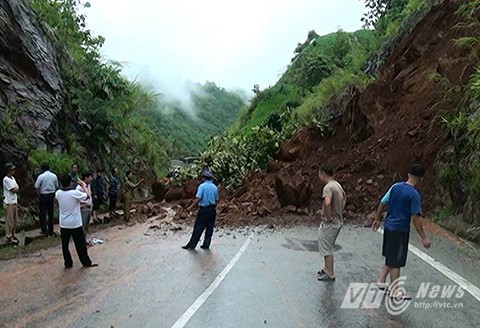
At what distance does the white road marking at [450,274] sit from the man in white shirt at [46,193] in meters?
9.16

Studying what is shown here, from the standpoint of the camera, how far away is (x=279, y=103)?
43.0 meters

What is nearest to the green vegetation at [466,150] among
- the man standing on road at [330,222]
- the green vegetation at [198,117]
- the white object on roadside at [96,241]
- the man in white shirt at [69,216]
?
the man standing on road at [330,222]

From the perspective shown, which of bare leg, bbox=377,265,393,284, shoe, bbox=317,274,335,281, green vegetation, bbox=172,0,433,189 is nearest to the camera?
bare leg, bbox=377,265,393,284

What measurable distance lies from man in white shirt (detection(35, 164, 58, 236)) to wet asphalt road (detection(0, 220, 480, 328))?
7.83 feet

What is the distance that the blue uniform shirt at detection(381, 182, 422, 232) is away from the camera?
662cm

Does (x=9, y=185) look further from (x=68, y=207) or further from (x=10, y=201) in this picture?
(x=68, y=207)

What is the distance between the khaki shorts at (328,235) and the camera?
7.70 m

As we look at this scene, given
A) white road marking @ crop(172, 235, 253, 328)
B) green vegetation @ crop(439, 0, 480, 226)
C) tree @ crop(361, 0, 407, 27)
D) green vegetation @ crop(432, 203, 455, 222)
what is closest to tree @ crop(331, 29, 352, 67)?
tree @ crop(361, 0, 407, 27)

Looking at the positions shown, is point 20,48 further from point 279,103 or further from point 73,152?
point 279,103

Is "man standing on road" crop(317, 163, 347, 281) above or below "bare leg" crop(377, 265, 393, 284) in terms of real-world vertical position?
above

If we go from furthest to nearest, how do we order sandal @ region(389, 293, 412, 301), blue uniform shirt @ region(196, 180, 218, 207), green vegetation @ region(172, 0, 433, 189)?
green vegetation @ region(172, 0, 433, 189)
blue uniform shirt @ region(196, 180, 218, 207)
sandal @ region(389, 293, 412, 301)

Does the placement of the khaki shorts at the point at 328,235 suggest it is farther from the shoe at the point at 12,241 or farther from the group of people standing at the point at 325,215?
the shoe at the point at 12,241

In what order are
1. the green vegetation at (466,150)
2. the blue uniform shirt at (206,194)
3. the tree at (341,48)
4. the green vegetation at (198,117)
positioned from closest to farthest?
the green vegetation at (466,150) < the blue uniform shirt at (206,194) < the tree at (341,48) < the green vegetation at (198,117)

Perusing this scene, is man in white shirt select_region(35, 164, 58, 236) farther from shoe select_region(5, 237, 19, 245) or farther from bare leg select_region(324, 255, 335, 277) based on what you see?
bare leg select_region(324, 255, 335, 277)
